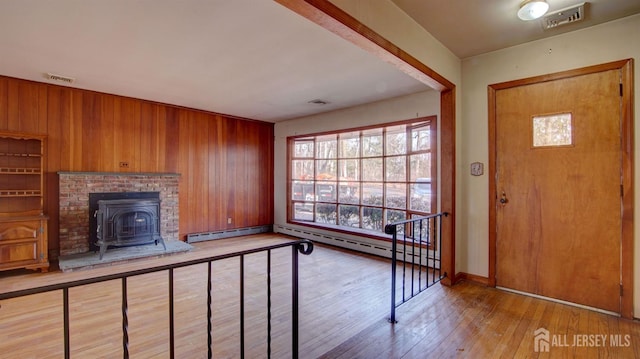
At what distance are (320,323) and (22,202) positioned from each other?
453cm

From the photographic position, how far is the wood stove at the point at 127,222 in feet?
14.4

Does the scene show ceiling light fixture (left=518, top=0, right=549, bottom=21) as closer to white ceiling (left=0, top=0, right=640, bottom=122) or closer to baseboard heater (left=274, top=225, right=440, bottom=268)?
white ceiling (left=0, top=0, right=640, bottom=122)

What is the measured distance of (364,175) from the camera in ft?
17.5

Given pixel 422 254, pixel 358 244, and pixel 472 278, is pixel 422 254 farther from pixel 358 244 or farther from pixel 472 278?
pixel 358 244

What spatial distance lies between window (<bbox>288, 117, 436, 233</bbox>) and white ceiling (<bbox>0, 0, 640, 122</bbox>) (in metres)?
0.83

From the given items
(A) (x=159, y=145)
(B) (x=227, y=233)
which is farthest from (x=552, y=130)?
(A) (x=159, y=145)

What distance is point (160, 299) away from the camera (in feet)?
10.3

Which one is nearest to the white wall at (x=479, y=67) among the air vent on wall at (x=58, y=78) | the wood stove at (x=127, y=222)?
the air vent on wall at (x=58, y=78)

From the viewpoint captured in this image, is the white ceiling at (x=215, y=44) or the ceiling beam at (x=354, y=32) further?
the white ceiling at (x=215, y=44)

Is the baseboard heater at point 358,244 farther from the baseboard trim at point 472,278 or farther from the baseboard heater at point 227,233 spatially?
the baseboard heater at point 227,233

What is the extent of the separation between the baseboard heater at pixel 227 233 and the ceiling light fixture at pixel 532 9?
5806 millimetres

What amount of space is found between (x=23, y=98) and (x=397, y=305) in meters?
5.55

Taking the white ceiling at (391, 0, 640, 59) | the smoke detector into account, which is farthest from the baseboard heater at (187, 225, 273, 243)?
the white ceiling at (391, 0, 640, 59)

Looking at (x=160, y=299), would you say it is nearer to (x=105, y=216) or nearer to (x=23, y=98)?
(x=105, y=216)
